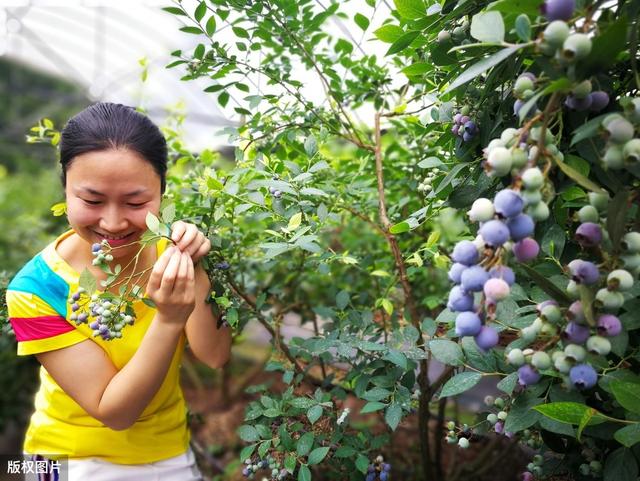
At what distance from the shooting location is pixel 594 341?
0.58m

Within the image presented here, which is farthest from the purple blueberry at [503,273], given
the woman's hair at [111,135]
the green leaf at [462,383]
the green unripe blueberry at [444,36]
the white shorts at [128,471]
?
the white shorts at [128,471]

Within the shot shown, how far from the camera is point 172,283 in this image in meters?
1.01

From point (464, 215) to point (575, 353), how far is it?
0.62 meters

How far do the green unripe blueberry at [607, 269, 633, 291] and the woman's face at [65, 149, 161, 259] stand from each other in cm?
84

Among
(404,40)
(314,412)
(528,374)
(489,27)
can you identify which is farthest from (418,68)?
(314,412)

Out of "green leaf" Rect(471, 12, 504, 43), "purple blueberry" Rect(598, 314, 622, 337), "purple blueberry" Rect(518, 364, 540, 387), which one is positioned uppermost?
"green leaf" Rect(471, 12, 504, 43)

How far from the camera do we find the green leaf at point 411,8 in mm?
896

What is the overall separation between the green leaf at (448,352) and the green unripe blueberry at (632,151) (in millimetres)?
417

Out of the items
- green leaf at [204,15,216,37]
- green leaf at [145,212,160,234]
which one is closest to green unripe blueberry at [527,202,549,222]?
green leaf at [145,212,160,234]

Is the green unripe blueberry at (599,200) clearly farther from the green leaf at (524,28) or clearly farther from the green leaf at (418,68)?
the green leaf at (418,68)

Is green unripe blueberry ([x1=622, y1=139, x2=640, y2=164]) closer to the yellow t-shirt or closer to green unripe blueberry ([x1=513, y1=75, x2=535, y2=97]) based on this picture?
green unripe blueberry ([x1=513, y1=75, x2=535, y2=97])

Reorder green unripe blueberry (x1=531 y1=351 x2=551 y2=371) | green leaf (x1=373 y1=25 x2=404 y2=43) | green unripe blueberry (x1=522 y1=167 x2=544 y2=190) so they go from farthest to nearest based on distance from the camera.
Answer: green leaf (x1=373 y1=25 x2=404 y2=43), green unripe blueberry (x1=531 y1=351 x2=551 y2=371), green unripe blueberry (x1=522 y1=167 x2=544 y2=190)

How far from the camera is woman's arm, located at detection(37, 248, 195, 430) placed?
1020 mm

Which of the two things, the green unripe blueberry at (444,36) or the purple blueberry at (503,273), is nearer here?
the purple blueberry at (503,273)
